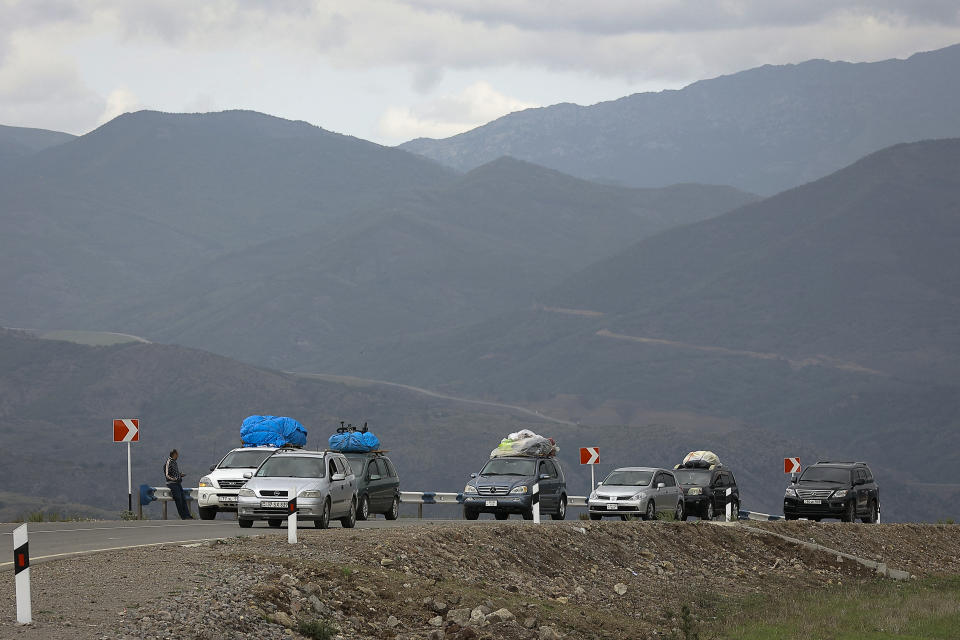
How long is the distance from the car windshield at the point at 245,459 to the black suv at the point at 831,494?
14739 millimetres

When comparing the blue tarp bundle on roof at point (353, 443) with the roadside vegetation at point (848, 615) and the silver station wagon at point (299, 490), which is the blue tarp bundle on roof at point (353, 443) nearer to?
the silver station wagon at point (299, 490)

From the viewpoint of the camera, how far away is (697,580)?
2480 cm

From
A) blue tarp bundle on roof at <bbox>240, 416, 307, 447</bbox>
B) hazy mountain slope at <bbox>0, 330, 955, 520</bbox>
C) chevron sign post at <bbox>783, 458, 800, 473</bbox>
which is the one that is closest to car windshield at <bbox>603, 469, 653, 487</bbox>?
blue tarp bundle on roof at <bbox>240, 416, 307, 447</bbox>

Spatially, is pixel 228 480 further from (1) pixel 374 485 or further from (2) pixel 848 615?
(2) pixel 848 615

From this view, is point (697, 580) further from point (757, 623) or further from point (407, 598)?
point (407, 598)

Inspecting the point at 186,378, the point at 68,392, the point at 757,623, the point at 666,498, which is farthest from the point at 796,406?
the point at 757,623

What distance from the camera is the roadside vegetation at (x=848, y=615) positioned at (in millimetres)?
19609

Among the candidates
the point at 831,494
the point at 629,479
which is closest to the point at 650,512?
the point at 629,479

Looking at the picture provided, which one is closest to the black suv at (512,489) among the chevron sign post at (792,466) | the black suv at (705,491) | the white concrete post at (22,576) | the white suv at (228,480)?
the white suv at (228,480)

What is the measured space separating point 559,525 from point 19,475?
107 m

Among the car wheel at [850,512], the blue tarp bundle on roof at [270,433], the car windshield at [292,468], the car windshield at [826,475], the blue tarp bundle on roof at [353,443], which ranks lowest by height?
the car wheel at [850,512]

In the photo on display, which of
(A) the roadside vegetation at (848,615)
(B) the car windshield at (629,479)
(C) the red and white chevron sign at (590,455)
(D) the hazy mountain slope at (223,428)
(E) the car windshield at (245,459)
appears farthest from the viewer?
(D) the hazy mountain slope at (223,428)

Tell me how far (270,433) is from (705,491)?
474 inches

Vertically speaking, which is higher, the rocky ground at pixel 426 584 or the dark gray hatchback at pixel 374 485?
the dark gray hatchback at pixel 374 485
